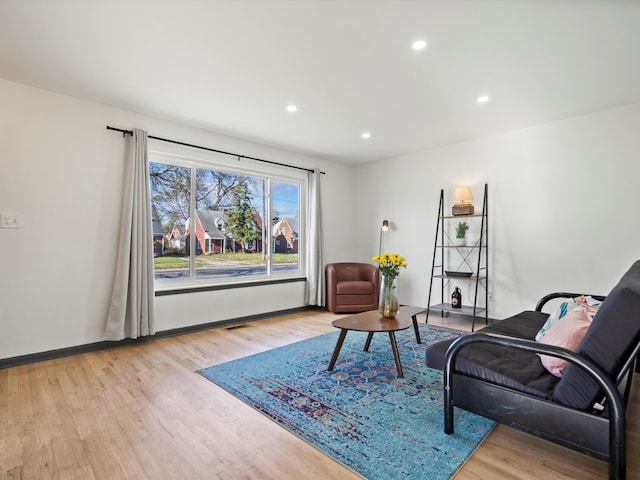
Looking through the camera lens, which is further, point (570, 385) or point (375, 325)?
point (375, 325)

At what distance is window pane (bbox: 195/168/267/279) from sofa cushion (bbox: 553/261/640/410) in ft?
13.1

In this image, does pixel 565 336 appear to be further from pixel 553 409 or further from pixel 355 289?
pixel 355 289

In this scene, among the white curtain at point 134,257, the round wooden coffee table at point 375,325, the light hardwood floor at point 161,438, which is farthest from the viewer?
the white curtain at point 134,257

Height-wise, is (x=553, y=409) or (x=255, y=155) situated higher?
(x=255, y=155)

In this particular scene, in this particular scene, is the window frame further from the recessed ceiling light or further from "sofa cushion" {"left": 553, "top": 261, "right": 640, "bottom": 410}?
"sofa cushion" {"left": 553, "top": 261, "right": 640, "bottom": 410}

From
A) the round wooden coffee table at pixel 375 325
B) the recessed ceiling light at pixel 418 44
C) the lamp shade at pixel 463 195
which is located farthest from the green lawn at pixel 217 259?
the recessed ceiling light at pixel 418 44

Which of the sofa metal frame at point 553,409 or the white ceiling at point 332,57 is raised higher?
the white ceiling at point 332,57

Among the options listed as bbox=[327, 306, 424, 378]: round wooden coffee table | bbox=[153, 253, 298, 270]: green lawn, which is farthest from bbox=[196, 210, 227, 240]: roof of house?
bbox=[327, 306, 424, 378]: round wooden coffee table

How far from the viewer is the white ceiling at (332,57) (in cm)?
209

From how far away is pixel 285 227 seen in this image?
17.8 ft

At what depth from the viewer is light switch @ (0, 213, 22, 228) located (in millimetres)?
2952

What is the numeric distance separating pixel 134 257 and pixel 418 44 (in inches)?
132

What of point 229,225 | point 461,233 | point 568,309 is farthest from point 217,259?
point 568,309

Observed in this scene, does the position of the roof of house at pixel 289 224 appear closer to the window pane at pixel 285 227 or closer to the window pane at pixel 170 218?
the window pane at pixel 285 227
